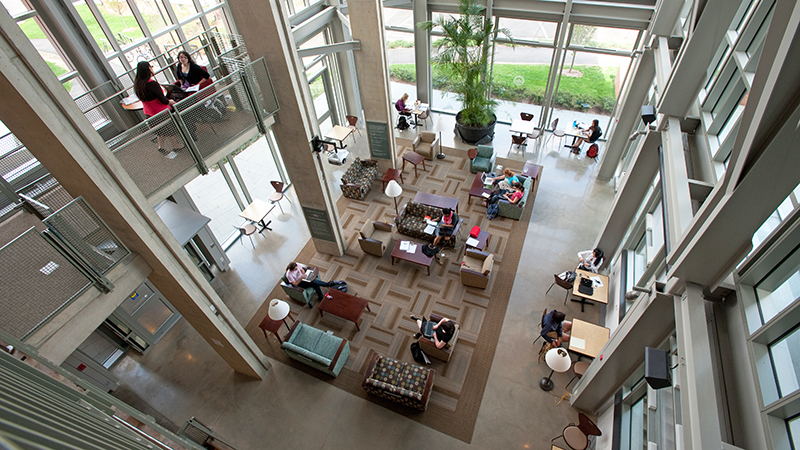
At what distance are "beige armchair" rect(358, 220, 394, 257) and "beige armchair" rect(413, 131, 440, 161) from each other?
352cm

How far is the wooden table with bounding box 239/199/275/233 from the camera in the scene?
10.5 meters

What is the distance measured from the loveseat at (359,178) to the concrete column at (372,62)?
0.72 meters

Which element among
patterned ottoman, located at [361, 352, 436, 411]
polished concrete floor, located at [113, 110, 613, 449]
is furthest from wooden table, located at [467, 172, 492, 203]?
patterned ottoman, located at [361, 352, 436, 411]

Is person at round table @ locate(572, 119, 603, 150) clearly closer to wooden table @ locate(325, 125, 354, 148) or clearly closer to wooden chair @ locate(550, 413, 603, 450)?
wooden table @ locate(325, 125, 354, 148)

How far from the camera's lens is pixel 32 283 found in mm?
4277

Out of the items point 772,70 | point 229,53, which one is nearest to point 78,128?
point 229,53

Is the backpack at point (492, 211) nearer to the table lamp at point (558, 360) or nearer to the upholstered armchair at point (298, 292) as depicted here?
the table lamp at point (558, 360)

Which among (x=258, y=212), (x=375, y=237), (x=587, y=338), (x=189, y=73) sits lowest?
(x=587, y=338)

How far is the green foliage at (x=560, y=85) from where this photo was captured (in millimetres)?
12633

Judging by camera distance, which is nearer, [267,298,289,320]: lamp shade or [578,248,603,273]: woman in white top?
[267,298,289,320]: lamp shade

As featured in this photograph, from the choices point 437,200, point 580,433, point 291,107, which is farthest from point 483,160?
point 580,433

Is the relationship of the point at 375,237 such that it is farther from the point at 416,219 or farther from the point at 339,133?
the point at 339,133

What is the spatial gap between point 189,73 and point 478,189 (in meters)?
7.77

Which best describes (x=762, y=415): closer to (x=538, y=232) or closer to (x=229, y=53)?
(x=538, y=232)
